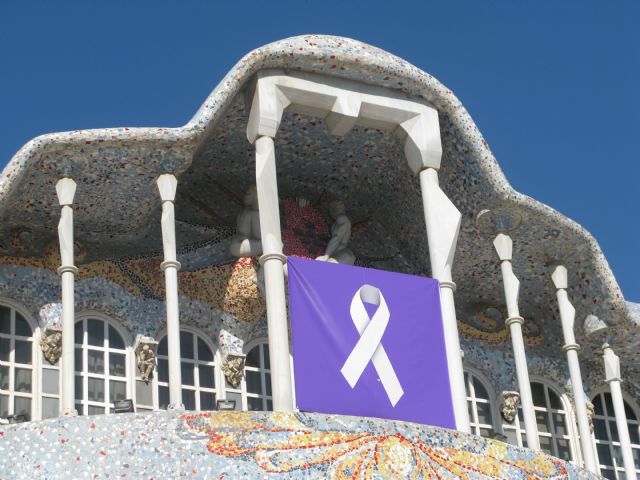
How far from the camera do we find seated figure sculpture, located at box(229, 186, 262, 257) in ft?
66.6

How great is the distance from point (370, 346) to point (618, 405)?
4.29 meters

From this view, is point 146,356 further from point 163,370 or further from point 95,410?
point 95,410

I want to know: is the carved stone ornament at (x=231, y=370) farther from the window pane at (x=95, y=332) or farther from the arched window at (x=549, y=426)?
the arched window at (x=549, y=426)

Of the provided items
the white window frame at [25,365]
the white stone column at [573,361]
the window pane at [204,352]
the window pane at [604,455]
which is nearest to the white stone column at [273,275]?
the window pane at [204,352]

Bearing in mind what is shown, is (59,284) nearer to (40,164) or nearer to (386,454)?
(40,164)

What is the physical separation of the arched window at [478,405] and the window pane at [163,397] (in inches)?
154

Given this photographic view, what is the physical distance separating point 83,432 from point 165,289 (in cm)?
358

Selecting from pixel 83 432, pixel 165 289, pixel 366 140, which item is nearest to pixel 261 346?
pixel 165 289

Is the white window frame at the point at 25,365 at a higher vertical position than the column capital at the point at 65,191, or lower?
lower

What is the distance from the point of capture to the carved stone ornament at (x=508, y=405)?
21.6 metres

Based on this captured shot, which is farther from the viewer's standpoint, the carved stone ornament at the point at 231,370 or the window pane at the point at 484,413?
the window pane at the point at 484,413

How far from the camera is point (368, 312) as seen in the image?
18.6 m

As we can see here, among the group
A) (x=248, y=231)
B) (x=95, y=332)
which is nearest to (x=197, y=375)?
(x=95, y=332)

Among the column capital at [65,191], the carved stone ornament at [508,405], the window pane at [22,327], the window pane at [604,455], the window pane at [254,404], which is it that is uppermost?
the column capital at [65,191]
